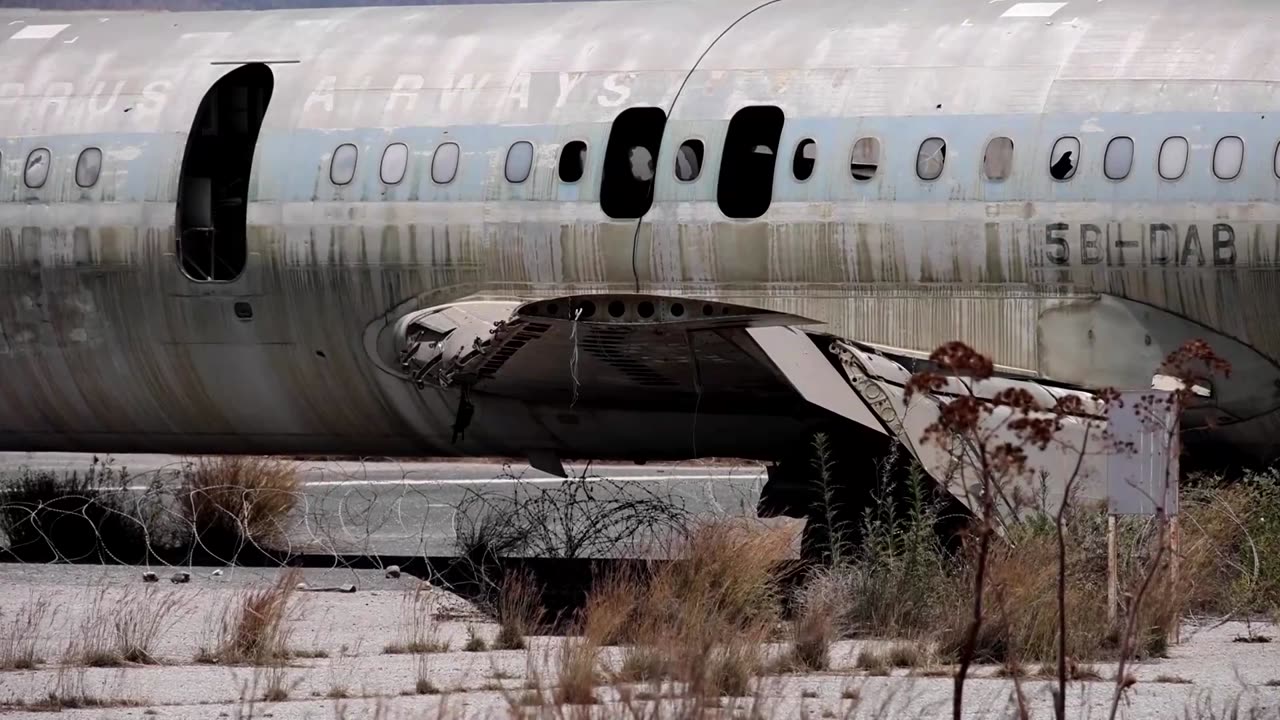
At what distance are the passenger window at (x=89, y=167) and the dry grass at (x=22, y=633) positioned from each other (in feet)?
11.8

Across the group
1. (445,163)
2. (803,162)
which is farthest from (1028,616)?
(445,163)

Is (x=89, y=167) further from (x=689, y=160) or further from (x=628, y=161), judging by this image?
(x=689, y=160)

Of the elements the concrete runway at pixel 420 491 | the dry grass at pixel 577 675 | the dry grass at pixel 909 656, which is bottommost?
the concrete runway at pixel 420 491

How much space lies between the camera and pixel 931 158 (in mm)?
13461

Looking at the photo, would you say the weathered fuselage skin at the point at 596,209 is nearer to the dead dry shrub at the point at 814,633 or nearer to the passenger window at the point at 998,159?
the passenger window at the point at 998,159

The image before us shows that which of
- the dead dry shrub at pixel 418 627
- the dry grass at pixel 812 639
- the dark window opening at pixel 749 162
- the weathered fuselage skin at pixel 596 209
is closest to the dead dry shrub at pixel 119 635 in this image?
the dead dry shrub at pixel 418 627

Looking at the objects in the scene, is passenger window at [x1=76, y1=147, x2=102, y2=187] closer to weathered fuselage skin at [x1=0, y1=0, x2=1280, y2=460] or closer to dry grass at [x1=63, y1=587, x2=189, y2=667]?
weathered fuselage skin at [x1=0, y1=0, x2=1280, y2=460]

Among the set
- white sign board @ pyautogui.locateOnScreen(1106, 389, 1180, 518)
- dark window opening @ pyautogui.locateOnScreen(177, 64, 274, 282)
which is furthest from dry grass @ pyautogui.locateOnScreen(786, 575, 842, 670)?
dark window opening @ pyautogui.locateOnScreen(177, 64, 274, 282)

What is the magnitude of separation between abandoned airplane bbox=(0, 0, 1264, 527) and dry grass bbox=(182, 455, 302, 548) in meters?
2.06

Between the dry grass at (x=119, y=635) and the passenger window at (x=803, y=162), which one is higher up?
the passenger window at (x=803, y=162)

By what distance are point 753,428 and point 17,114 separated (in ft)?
23.0

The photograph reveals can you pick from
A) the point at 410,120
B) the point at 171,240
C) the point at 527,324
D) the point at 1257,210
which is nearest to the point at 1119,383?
the point at 1257,210

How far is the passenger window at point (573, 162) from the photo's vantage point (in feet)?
46.9

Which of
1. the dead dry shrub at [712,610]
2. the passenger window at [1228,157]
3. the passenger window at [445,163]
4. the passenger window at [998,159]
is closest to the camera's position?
the dead dry shrub at [712,610]
